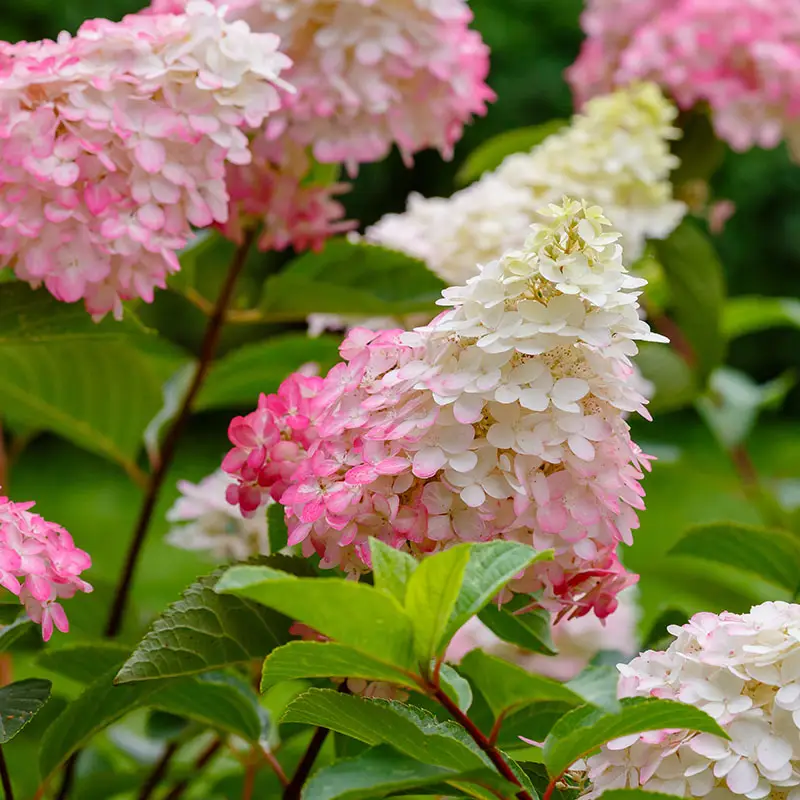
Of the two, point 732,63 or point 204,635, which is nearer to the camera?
point 204,635

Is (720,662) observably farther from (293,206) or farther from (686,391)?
(686,391)

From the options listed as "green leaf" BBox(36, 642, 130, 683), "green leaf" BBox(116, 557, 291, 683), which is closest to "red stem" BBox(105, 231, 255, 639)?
"green leaf" BBox(36, 642, 130, 683)

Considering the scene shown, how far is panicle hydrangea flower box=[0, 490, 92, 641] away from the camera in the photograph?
475 millimetres

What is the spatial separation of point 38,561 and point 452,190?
155 inches

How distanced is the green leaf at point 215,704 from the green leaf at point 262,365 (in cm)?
31

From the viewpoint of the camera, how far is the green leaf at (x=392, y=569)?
40cm

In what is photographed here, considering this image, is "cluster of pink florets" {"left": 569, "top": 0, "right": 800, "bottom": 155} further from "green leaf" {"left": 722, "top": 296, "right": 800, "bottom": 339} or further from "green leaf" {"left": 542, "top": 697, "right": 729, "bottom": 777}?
"green leaf" {"left": 542, "top": 697, "right": 729, "bottom": 777}

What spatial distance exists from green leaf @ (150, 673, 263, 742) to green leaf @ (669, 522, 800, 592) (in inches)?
10.4

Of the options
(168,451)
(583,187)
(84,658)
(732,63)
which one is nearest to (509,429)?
(84,658)

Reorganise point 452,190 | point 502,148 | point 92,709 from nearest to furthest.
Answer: point 92,709 → point 502,148 → point 452,190

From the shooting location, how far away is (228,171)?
746 millimetres

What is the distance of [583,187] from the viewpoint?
103 cm

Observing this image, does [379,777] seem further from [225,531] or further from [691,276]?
[691,276]

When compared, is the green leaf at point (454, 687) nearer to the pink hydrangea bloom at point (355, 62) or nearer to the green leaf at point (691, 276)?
the pink hydrangea bloom at point (355, 62)
